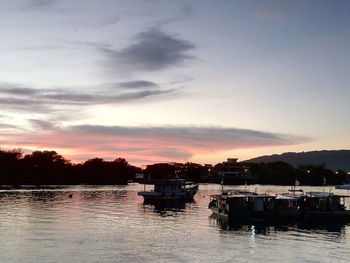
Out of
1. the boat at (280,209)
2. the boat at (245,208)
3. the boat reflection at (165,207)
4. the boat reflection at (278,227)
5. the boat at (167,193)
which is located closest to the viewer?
the boat reflection at (278,227)

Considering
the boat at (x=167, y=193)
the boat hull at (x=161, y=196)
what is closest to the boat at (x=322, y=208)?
the boat hull at (x=161, y=196)

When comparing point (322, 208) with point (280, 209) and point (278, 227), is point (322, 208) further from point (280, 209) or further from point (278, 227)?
point (278, 227)

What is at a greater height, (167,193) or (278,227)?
(167,193)

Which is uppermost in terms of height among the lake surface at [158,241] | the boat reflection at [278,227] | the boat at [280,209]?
the boat at [280,209]

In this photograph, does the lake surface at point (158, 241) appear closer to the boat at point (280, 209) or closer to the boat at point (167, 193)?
the boat at point (280, 209)

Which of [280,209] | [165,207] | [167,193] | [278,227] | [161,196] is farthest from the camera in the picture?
[167,193]

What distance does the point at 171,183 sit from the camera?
152m

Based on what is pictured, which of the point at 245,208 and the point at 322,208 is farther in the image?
the point at 322,208

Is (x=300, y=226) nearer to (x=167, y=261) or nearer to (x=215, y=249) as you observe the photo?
(x=215, y=249)

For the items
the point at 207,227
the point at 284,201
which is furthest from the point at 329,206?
the point at 207,227

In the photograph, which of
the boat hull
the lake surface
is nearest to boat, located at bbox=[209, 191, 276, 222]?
the lake surface

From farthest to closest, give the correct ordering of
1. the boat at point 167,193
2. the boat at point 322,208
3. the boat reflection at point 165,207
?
the boat at point 167,193
the boat reflection at point 165,207
the boat at point 322,208

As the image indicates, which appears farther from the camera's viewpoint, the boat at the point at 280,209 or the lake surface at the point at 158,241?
the boat at the point at 280,209

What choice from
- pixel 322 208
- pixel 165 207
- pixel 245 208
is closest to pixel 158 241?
pixel 245 208
